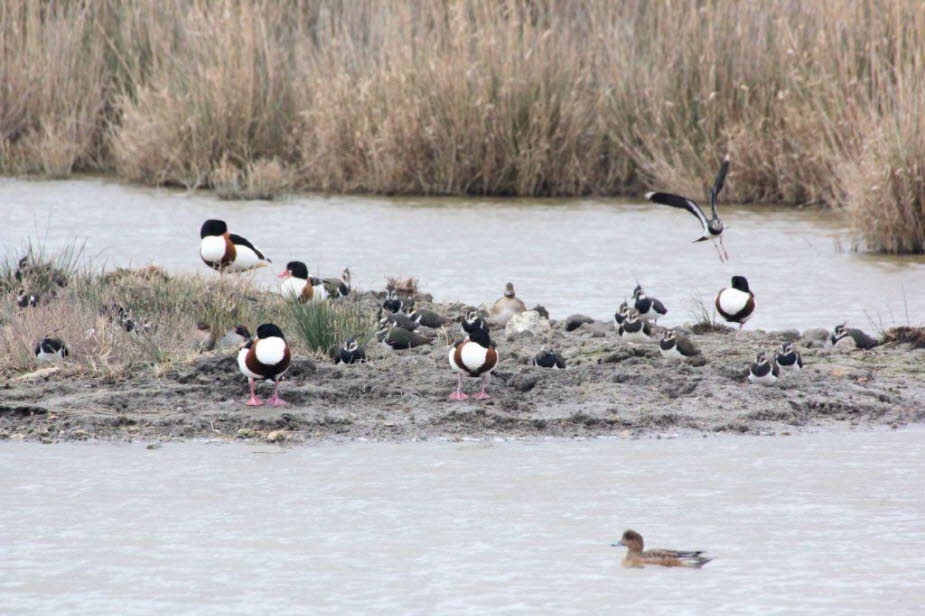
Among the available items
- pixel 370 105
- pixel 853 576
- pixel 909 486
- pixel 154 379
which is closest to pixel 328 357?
pixel 154 379

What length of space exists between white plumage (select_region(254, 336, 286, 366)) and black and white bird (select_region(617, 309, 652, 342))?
271 centimetres

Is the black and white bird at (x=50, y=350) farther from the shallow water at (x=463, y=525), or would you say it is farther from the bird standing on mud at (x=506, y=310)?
the bird standing on mud at (x=506, y=310)

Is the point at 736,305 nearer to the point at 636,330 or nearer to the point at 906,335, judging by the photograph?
the point at 636,330

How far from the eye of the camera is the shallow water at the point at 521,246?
487 inches

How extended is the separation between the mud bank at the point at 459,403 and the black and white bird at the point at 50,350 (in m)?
0.16

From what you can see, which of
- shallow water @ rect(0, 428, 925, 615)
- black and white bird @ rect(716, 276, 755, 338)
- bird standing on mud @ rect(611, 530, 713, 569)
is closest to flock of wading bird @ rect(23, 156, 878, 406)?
black and white bird @ rect(716, 276, 755, 338)

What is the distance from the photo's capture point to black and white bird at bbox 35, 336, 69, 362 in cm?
888

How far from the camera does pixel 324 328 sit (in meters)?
9.24

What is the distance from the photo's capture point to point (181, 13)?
21422 mm

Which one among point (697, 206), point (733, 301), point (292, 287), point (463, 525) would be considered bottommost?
point (463, 525)

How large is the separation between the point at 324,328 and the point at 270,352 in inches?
52.5

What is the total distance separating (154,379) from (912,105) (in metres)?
8.20


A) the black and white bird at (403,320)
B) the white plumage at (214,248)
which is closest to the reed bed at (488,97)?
the white plumage at (214,248)

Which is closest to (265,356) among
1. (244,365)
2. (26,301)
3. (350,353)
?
(244,365)
